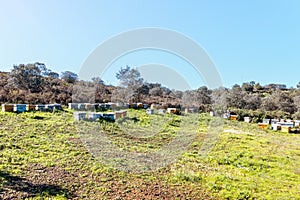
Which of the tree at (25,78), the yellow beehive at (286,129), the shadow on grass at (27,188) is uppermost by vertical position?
the tree at (25,78)

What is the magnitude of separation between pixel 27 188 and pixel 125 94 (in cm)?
2200

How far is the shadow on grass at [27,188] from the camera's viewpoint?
5.09 metres

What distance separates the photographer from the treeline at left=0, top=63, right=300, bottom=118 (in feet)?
72.0

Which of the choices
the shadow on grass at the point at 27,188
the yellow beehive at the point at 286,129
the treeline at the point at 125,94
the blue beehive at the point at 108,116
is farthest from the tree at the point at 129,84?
the shadow on grass at the point at 27,188

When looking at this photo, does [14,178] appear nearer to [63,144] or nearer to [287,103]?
[63,144]

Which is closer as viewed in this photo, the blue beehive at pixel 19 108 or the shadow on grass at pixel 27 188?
the shadow on grass at pixel 27 188

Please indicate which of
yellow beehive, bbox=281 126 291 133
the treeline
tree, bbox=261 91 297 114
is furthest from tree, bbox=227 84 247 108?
yellow beehive, bbox=281 126 291 133

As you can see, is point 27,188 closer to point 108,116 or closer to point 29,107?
point 108,116

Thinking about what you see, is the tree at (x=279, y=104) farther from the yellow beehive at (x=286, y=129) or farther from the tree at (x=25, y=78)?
the tree at (x=25, y=78)

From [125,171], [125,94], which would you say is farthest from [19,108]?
[125,94]

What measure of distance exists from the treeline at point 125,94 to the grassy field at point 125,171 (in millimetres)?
10686

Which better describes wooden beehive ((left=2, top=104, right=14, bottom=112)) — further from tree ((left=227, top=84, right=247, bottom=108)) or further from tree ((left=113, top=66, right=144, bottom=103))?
tree ((left=227, top=84, right=247, bottom=108))

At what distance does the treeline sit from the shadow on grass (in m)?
14.8

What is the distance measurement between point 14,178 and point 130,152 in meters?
3.66
